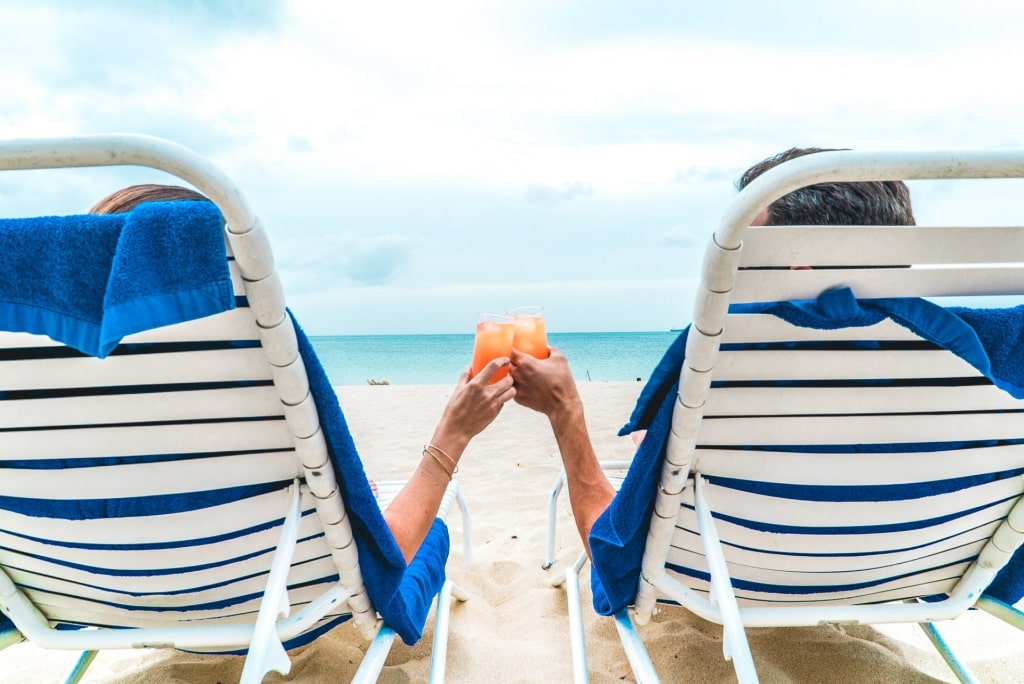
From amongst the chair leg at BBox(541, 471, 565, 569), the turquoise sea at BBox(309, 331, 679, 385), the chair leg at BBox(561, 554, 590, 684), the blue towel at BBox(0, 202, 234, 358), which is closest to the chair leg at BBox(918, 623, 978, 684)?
the chair leg at BBox(561, 554, 590, 684)

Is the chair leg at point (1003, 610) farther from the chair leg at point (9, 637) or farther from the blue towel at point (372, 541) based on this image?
the chair leg at point (9, 637)

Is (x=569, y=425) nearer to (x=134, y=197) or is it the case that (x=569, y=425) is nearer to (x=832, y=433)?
(x=832, y=433)

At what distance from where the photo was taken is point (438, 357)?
3581cm

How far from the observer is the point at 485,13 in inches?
243

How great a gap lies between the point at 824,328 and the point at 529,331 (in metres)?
0.93

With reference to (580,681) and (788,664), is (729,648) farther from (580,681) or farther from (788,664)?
(788,664)

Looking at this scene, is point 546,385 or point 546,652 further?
point 546,652

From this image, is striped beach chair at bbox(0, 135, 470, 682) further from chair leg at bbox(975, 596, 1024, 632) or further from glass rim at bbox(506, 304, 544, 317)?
chair leg at bbox(975, 596, 1024, 632)

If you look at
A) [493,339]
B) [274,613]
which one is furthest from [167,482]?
[493,339]

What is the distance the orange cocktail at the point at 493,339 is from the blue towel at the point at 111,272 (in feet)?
3.15

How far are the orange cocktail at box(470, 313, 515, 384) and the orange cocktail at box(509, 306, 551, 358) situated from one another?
0.03 meters

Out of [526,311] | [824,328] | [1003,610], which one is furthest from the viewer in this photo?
[526,311]

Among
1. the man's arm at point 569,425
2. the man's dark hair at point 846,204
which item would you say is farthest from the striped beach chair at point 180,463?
the man's dark hair at point 846,204

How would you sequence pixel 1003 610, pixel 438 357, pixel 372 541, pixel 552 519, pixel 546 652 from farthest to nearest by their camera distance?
1. pixel 438 357
2. pixel 552 519
3. pixel 546 652
4. pixel 1003 610
5. pixel 372 541
